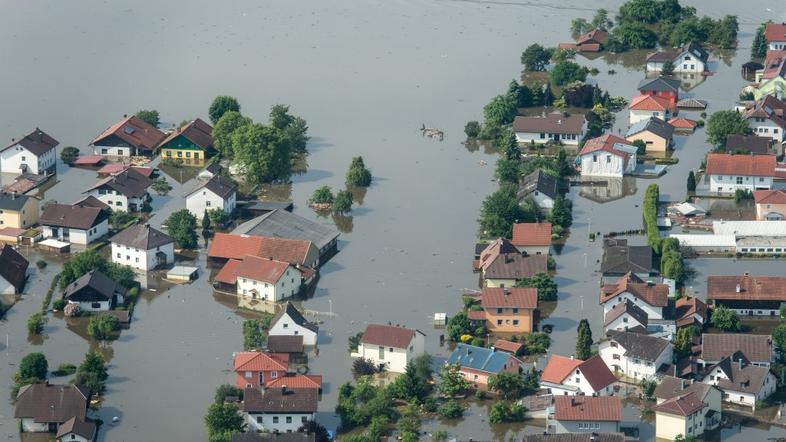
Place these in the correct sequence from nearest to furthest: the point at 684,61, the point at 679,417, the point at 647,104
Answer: the point at 679,417 < the point at 647,104 < the point at 684,61

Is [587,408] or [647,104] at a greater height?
[647,104]

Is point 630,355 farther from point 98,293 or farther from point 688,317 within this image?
point 98,293

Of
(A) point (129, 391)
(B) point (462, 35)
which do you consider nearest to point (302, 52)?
(B) point (462, 35)

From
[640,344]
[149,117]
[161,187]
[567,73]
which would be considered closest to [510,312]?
[640,344]

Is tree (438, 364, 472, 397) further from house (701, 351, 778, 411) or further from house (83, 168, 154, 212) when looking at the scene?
house (83, 168, 154, 212)

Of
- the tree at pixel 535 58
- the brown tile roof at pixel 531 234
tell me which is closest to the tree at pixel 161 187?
the brown tile roof at pixel 531 234

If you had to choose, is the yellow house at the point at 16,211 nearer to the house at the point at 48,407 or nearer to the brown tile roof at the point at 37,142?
the brown tile roof at the point at 37,142

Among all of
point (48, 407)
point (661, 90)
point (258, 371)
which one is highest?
point (661, 90)

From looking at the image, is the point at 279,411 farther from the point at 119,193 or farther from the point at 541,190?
the point at 541,190
